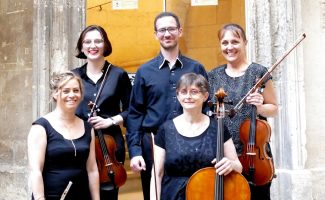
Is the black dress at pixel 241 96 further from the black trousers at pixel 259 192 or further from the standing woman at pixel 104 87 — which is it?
the standing woman at pixel 104 87

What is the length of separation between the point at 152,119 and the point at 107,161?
1.28 ft

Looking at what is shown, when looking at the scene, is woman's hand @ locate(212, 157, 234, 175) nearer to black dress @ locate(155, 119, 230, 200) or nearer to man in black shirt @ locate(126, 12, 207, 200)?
black dress @ locate(155, 119, 230, 200)

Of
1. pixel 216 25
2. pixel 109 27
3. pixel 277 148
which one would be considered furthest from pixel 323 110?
pixel 109 27

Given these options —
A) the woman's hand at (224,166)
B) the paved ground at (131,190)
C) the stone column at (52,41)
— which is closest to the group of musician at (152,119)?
the woman's hand at (224,166)

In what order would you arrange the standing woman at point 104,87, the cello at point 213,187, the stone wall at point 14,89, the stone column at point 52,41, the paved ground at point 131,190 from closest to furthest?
the cello at point 213,187 → the standing woman at point 104,87 → the stone column at point 52,41 → the stone wall at point 14,89 → the paved ground at point 131,190

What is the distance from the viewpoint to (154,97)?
268 cm

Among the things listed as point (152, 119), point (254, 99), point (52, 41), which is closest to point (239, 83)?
point (254, 99)

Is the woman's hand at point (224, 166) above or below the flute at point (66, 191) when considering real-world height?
above

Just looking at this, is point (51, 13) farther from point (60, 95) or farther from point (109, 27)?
point (60, 95)

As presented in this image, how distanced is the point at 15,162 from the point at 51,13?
1694 mm

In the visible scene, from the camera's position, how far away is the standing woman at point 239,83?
2545 millimetres

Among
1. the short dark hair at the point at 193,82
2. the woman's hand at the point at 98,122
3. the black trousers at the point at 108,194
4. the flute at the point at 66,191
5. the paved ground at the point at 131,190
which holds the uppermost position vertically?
the short dark hair at the point at 193,82

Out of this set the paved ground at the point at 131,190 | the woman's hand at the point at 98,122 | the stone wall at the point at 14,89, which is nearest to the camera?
the woman's hand at the point at 98,122

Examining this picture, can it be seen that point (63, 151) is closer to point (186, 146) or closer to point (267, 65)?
point (186, 146)
